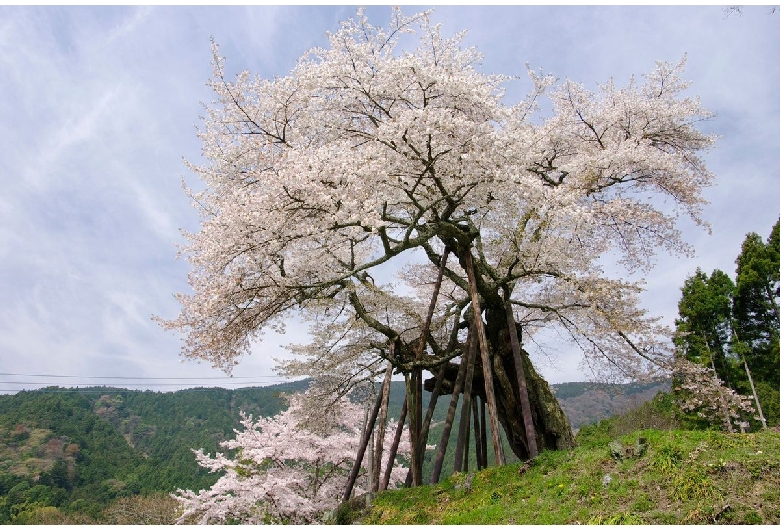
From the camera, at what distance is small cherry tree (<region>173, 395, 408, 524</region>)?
14.5 meters

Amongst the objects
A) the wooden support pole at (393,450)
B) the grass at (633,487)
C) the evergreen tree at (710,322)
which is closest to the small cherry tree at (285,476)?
the wooden support pole at (393,450)

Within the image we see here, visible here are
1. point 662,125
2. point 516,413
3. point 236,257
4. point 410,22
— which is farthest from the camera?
point 662,125

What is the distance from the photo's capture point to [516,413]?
1106cm

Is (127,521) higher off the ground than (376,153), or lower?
lower

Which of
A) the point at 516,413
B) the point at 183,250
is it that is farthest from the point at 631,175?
the point at 183,250

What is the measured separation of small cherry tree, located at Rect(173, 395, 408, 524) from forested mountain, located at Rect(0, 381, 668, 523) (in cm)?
211

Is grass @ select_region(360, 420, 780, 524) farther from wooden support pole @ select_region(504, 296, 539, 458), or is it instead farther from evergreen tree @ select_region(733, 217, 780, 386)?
evergreen tree @ select_region(733, 217, 780, 386)

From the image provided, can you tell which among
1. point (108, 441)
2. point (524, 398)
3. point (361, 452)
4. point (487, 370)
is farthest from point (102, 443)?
point (524, 398)

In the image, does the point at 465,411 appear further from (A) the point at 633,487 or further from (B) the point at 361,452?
(A) the point at 633,487

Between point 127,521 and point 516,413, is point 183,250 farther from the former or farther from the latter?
point 127,521

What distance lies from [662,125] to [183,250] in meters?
12.4

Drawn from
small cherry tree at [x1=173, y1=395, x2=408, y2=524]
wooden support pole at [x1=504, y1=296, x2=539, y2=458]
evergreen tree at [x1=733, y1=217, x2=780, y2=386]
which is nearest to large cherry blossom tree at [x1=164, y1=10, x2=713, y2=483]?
wooden support pole at [x1=504, y1=296, x2=539, y2=458]

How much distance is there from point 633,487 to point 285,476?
1233 centimetres

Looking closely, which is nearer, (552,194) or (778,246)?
(552,194)
